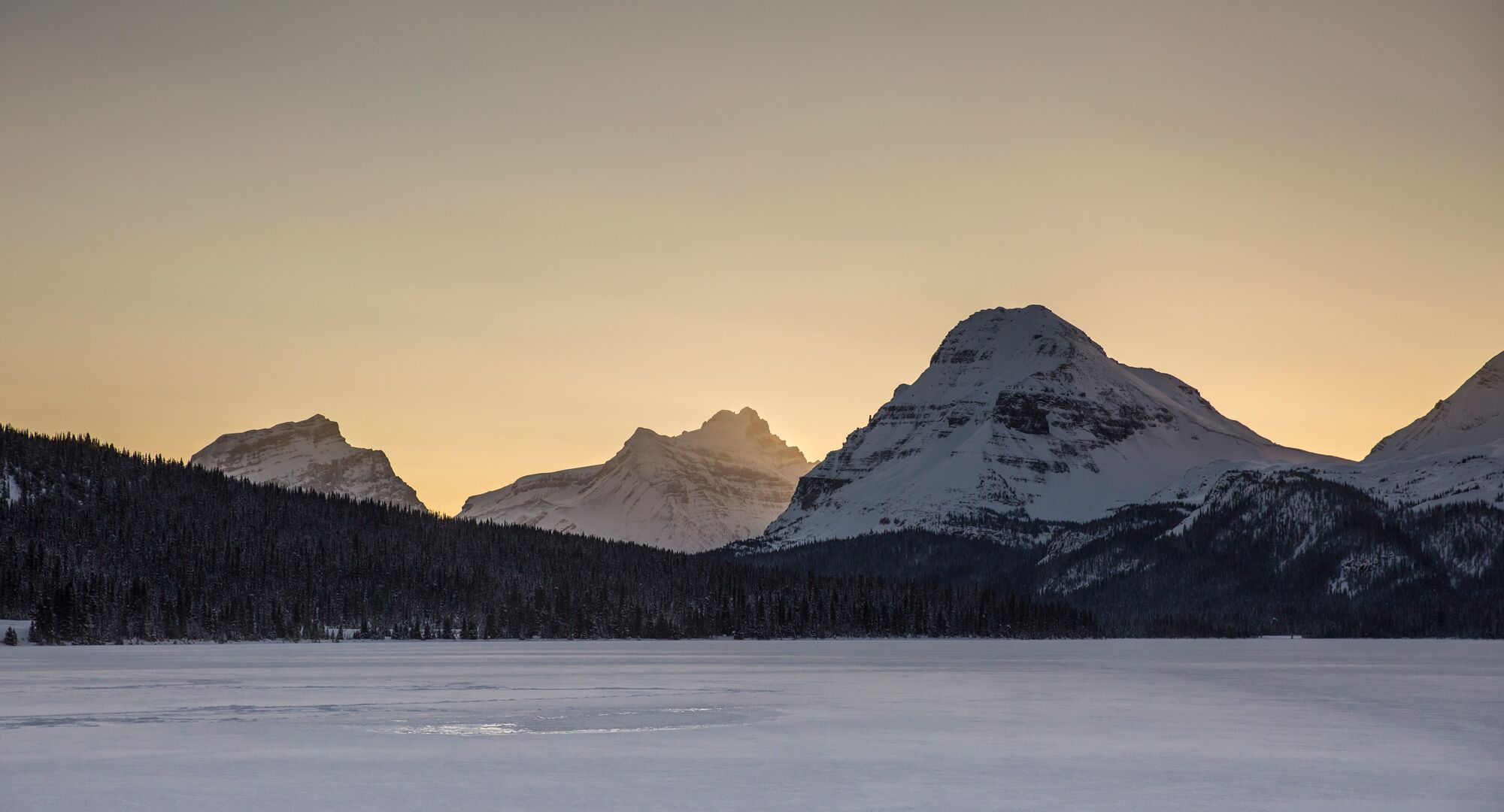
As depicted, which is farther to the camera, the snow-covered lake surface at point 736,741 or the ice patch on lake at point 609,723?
the ice patch on lake at point 609,723

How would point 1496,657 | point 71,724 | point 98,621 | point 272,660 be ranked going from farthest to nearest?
point 98,621
point 1496,657
point 272,660
point 71,724

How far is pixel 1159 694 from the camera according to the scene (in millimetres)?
Answer: 69750

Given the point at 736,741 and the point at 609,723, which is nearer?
the point at 736,741

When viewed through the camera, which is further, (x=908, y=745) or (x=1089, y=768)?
(x=908, y=745)

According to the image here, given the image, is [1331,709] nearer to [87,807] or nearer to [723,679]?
[723,679]

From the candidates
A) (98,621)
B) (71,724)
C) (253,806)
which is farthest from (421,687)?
(98,621)

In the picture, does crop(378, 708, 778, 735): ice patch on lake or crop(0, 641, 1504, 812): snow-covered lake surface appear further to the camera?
crop(378, 708, 778, 735): ice patch on lake

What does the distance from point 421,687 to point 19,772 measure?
116 ft

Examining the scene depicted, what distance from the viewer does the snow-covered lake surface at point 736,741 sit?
3284cm

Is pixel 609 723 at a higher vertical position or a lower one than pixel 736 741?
higher

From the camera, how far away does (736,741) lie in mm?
44562

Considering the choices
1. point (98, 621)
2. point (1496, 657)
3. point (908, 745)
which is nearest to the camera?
point (908, 745)

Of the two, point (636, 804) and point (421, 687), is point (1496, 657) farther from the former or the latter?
point (636, 804)

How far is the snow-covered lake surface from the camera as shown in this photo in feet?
108
